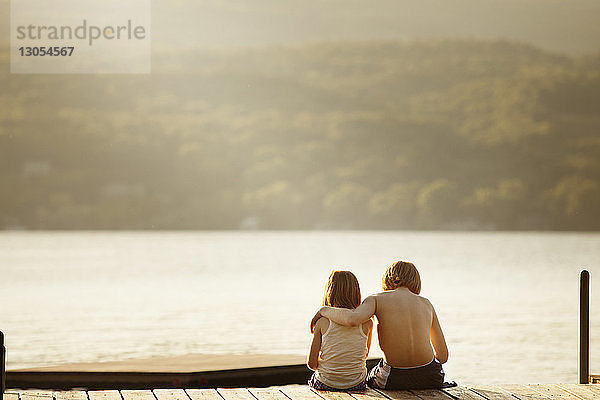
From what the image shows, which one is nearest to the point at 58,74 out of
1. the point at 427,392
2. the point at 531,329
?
the point at 531,329

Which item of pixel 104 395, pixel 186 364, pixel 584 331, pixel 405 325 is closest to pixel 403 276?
pixel 405 325

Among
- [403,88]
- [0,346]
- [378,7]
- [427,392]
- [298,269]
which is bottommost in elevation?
[298,269]

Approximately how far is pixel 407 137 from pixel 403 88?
27.4 feet

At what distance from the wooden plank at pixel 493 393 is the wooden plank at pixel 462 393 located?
0.14 ft

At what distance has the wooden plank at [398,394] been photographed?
577cm

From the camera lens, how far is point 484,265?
59062 millimetres

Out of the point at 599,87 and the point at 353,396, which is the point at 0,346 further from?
the point at 599,87

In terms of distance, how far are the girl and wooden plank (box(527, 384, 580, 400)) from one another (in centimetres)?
109

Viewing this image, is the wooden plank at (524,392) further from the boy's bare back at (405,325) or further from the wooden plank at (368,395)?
the wooden plank at (368,395)

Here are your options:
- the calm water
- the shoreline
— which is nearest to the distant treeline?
the calm water

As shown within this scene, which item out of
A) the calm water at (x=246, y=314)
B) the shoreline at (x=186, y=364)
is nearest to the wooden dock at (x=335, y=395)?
the shoreline at (x=186, y=364)

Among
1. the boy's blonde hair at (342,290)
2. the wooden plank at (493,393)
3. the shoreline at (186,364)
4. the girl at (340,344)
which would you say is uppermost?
the boy's blonde hair at (342,290)

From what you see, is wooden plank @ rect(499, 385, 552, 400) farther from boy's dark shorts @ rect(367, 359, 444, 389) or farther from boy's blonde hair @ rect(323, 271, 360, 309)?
boy's blonde hair @ rect(323, 271, 360, 309)

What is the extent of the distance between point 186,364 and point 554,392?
13.6 feet
